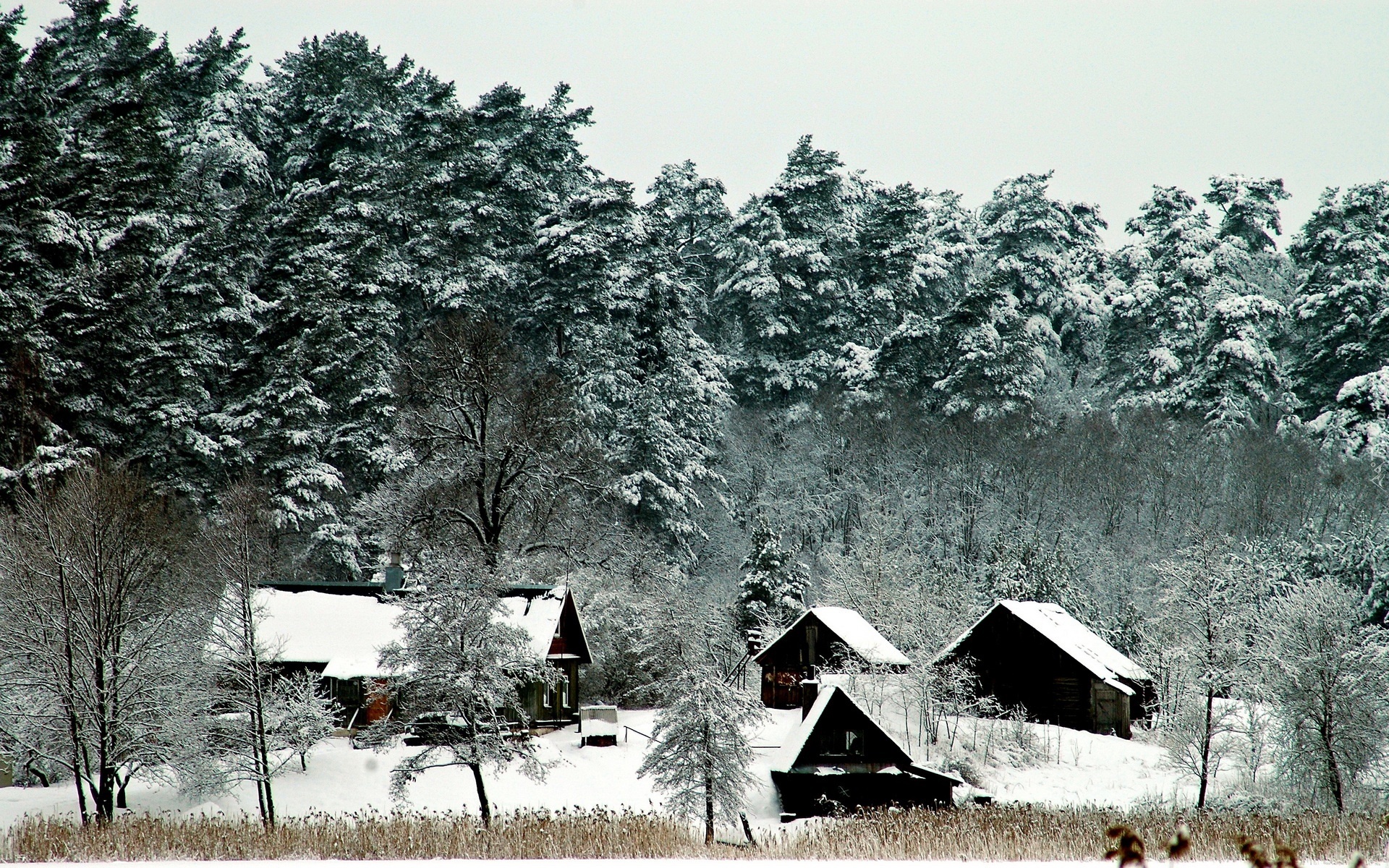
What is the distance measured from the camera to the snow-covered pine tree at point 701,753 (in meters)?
23.9

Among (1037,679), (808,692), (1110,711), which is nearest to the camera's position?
(1110,711)

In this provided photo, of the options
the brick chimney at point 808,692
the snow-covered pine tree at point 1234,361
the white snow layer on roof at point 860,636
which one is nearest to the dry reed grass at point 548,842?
the white snow layer on roof at point 860,636

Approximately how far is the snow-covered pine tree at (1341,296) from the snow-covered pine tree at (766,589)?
33279mm

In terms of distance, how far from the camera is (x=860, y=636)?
4525 cm

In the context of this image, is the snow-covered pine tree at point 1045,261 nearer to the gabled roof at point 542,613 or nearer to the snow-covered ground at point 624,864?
the gabled roof at point 542,613

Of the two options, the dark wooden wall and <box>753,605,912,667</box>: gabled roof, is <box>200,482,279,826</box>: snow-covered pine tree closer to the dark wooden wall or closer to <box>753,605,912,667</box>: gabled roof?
<box>753,605,912,667</box>: gabled roof

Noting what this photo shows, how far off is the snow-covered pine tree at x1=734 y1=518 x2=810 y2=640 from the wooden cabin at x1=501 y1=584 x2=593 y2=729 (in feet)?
36.4

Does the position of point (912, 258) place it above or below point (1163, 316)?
above

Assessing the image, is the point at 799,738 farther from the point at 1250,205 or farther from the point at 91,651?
the point at 1250,205

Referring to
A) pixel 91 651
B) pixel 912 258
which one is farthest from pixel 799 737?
pixel 912 258

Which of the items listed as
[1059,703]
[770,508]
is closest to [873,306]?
[770,508]

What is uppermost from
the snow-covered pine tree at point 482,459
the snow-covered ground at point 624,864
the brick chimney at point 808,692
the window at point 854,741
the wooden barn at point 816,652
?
the snow-covered pine tree at point 482,459

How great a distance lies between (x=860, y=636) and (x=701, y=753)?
22.2 metres

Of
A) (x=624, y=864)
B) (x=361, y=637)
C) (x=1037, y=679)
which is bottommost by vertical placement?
(x=1037, y=679)
